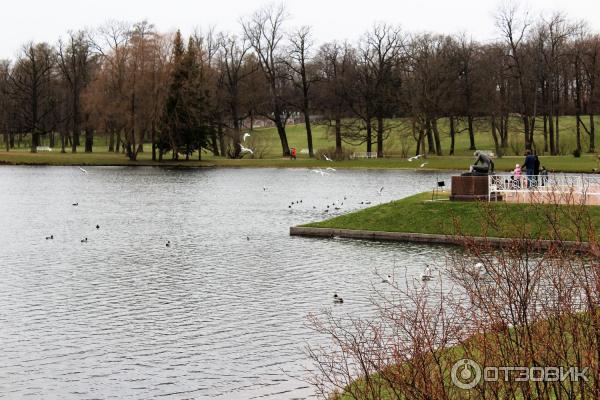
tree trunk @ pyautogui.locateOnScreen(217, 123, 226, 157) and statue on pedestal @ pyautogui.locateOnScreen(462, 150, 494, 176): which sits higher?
tree trunk @ pyautogui.locateOnScreen(217, 123, 226, 157)

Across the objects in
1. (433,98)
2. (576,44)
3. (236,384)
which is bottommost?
(236,384)

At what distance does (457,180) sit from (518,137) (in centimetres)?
7796

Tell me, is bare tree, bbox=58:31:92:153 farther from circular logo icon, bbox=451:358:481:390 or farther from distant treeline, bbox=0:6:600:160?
circular logo icon, bbox=451:358:481:390

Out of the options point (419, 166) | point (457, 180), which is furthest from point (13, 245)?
point (419, 166)

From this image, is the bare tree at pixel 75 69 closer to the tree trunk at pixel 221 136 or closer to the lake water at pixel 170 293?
the tree trunk at pixel 221 136

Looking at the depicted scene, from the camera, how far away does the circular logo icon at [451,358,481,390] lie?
9.68 m

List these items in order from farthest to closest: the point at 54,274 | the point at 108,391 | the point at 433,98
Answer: the point at 433,98 < the point at 54,274 < the point at 108,391

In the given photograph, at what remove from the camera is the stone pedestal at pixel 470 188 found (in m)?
36.7

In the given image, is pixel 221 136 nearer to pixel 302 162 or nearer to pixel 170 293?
pixel 302 162

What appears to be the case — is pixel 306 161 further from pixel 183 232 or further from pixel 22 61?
pixel 183 232

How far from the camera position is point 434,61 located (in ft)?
323

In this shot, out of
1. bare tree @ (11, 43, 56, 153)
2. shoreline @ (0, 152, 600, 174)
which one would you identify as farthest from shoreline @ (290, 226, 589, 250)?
bare tree @ (11, 43, 56, 153)

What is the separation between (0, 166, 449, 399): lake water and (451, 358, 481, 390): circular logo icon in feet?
14.9

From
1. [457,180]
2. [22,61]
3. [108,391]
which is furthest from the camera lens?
[22,61]
